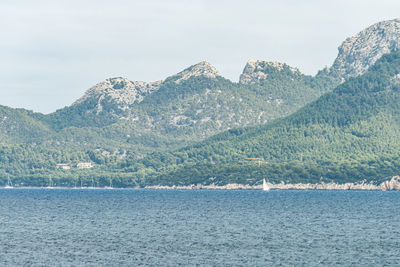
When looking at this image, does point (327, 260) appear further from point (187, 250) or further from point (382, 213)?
point (382, 213)

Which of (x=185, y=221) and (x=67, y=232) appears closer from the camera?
(x=67, y=232)

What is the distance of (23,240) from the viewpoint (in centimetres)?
10450

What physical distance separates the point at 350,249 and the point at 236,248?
14594mm

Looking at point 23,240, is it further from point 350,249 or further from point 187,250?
point 350,249

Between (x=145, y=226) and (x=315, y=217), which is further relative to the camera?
(x=315, y=217)

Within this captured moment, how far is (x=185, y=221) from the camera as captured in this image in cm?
14138

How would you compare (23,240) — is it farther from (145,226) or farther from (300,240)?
(300,240)

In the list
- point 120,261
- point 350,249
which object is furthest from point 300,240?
point 120,261

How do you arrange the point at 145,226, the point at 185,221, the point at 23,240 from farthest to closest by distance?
the point at 185,221 < the point at 145,226 < the point at 23,240

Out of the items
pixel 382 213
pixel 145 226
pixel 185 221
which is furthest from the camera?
pixel 382 213

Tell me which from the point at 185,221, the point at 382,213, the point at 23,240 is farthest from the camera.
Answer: the point at 382,213

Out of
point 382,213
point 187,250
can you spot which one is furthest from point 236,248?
point 382,213

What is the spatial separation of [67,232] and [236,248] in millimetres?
33596

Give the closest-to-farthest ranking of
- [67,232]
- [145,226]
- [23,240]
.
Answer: [23,240], [67,232], [145,226]
